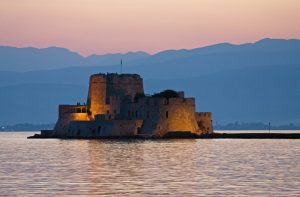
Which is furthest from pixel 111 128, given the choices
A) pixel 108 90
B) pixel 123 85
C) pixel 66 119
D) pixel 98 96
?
pixel 66 119

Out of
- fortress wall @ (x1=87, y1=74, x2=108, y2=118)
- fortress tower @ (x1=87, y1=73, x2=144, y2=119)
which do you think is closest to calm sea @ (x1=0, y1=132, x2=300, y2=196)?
fortress tower @ (x1=87, y1=73, x2=144, y2=119)

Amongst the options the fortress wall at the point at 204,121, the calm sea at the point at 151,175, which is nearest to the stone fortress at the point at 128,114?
the fortress wall at the point at 204,121

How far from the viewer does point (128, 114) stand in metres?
119

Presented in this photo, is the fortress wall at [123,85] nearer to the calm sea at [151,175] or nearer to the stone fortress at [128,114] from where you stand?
the stone fortress at [128,114]

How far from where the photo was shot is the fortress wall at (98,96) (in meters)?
123

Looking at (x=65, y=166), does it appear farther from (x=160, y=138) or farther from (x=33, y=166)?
(x=160, y=138)

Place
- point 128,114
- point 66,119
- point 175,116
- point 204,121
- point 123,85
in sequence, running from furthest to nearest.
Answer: point 66,119, point 123,85, point 204,121, point 128,114, point 175,116

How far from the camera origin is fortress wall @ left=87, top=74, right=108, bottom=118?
12262 centimetres

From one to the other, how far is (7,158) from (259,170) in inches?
913

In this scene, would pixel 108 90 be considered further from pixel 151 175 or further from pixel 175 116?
pixel 151 175

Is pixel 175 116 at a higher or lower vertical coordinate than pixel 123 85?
lower

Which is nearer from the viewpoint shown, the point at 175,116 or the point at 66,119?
the point at 175,116

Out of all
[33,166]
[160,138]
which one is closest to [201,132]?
[160,138]

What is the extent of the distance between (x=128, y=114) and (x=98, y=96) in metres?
6.25
